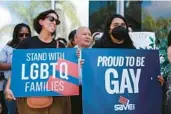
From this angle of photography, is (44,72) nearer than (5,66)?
Yes

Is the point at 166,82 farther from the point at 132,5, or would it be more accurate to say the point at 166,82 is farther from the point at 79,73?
the point at 132,5

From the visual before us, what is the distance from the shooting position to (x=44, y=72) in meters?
5.21

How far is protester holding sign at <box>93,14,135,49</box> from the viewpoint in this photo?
520cm

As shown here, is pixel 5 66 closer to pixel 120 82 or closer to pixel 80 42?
pixel 80 42

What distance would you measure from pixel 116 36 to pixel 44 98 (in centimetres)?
102

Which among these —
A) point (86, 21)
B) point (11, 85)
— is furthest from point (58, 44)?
point (86, 21)

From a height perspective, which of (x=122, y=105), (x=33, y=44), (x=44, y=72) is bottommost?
(x=122, y=105)

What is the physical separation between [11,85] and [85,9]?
5273mm

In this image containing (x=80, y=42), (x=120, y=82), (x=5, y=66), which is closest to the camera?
(x=120, y=82)

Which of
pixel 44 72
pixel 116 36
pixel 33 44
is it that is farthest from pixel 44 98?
pixel 116 36

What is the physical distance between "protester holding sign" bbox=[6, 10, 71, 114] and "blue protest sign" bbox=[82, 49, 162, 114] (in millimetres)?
312

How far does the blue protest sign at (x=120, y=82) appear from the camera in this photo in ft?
16.9

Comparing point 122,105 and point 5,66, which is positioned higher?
point 5,66

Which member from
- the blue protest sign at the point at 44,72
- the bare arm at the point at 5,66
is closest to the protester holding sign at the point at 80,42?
the blue protest sign at the point at 44,72
